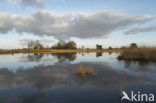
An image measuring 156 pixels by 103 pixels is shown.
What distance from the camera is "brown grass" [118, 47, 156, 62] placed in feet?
65.8

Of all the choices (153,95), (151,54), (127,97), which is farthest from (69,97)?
(151,54)

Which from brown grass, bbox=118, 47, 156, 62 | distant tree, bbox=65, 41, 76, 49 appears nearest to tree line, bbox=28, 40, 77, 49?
distant tree, bbox=65, 41, 76, 49

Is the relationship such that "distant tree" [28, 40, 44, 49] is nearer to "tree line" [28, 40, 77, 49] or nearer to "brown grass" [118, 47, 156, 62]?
"tree line" [28, 40, 77, 49]

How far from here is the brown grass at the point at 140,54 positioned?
20.0m

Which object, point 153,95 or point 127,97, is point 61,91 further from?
point 153,95

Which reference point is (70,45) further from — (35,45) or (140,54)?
(140,54)

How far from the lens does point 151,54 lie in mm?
20141

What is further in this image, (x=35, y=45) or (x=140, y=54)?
(x=35, y=45)

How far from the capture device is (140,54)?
71.0 feet

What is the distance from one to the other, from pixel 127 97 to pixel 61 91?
12.1 ft

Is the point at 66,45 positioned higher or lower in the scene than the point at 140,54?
higher

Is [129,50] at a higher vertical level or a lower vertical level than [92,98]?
higher

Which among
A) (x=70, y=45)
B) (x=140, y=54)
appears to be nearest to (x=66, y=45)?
(x=70, y=45)

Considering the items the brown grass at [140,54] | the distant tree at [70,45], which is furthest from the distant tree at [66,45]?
the brown grass at [140,54]
